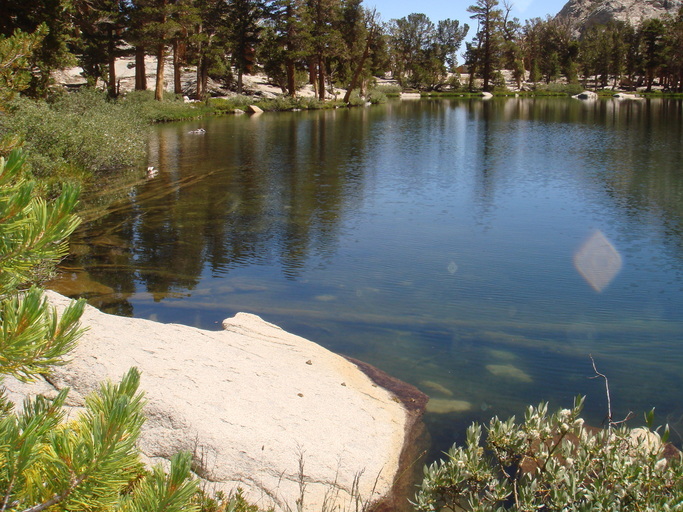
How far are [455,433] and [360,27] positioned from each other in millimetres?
66631

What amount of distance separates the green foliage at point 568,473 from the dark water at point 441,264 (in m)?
1.94

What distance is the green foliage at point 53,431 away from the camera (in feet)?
7.41

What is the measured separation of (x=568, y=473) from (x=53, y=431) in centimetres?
282

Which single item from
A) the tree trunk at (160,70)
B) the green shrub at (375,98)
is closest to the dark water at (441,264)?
the tree trunk at (160,70)

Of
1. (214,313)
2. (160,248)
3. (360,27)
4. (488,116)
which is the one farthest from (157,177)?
(360,27)

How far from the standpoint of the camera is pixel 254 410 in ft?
17.4

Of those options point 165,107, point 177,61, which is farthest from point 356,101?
point 165,107

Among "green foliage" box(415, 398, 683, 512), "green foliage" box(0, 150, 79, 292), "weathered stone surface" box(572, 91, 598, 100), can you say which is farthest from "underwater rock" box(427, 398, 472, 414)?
"weathered stone surface" box(572, 91, 598, 100)

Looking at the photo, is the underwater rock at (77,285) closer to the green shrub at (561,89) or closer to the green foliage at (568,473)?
the green foliage at (568,473)

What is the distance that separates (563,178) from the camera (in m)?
19.6

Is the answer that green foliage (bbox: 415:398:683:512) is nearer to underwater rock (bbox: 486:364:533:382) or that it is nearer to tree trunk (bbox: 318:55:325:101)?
underwater rock (bbox: 486:364:533:382)

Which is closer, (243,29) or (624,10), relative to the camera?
(243,29)

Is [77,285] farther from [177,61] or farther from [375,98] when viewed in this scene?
[375,98]

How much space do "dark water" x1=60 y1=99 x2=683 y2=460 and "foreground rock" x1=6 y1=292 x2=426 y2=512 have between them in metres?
0.92
